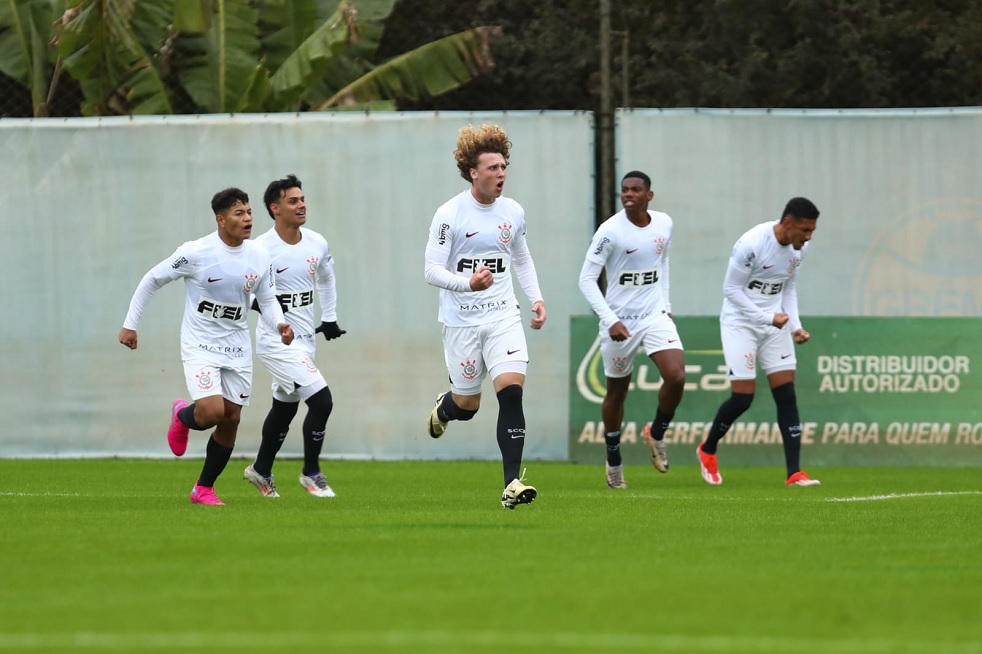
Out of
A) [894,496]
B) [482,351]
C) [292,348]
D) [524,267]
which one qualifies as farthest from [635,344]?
[482,351]

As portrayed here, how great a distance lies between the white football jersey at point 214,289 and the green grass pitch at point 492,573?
1.03 metres

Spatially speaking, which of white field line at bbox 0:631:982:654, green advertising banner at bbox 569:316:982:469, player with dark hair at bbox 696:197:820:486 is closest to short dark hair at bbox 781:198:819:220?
player with dark hair at bbox 696:197:820:486

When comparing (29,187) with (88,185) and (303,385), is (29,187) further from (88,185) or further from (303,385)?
(303,385)

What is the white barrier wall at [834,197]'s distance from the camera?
16.7m

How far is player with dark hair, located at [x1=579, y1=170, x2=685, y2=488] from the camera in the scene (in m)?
13.6

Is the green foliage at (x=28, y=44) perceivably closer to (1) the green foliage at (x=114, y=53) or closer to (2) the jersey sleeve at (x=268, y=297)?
(1) the green foliage at (x=114, y=53)

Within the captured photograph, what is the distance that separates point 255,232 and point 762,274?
543 centimetres

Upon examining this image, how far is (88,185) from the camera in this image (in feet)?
57.1

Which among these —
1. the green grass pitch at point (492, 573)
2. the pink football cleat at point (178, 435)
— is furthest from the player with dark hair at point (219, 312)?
the green grass pitch at point (492, 573)

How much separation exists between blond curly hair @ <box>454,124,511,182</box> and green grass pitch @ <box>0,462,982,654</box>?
2115 millimetres

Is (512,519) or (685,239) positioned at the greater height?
(685,239)

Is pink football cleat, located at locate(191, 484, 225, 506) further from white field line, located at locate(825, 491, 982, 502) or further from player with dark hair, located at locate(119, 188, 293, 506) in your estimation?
white field line, located at locate(825, 491, 982, 502)

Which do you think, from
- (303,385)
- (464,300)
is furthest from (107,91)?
(464,300)

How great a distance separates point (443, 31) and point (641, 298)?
17.2 meters
